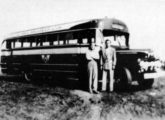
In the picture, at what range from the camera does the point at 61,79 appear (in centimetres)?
1180

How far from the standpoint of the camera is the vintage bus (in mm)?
10398

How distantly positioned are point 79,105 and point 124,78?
2.46m

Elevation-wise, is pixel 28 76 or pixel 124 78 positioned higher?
pixel 124 78

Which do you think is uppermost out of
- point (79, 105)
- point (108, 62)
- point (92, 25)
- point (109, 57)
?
point (92, 25)

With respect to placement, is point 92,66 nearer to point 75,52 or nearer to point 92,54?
point 92,54

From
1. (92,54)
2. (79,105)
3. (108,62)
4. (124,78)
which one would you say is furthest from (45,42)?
(79,105)

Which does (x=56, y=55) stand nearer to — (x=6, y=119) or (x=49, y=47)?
(x=49, y=47)

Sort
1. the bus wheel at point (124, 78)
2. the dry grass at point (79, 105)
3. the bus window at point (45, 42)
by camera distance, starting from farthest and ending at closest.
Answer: the bus window at point (45, 42) < the bus wheel at point (124, 78) < the dry grass at point (79, 105)

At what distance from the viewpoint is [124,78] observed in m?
10.4

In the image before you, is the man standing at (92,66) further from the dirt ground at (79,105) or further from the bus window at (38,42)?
the bus window at (38,42)

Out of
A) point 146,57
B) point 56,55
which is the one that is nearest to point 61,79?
point 56,55

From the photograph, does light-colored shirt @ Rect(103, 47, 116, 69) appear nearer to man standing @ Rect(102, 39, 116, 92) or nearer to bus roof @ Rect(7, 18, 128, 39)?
man standing @ Rect(102, 39, 116, 92)

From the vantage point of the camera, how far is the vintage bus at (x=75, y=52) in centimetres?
1040

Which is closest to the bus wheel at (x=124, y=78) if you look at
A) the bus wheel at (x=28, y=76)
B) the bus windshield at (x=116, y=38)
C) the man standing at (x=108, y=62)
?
the man standing at (x=108, y=62)
